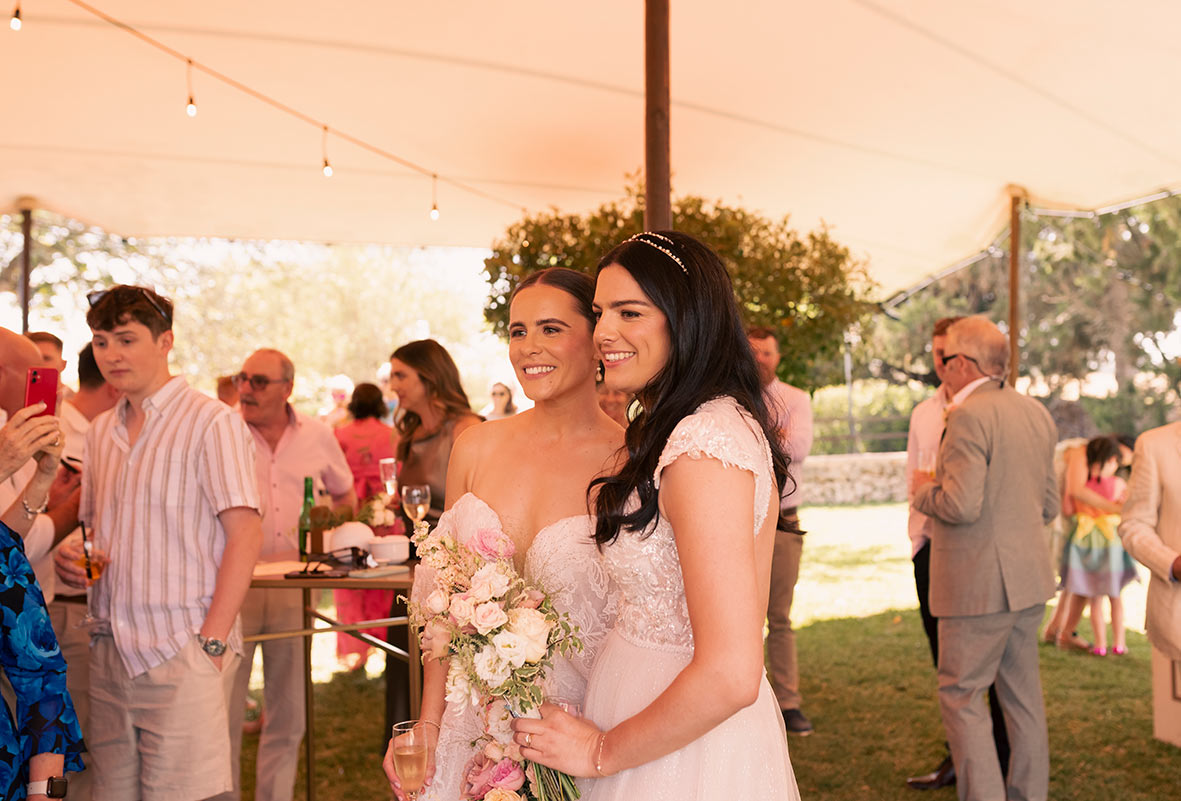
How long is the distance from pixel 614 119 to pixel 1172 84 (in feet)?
11.4

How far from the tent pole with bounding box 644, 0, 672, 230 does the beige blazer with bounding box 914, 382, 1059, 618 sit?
140 cm

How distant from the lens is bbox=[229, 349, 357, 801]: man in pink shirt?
4480mm

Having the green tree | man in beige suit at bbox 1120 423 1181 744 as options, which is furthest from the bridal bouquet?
the green tree

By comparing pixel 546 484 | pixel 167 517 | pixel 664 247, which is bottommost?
pixel 167 517

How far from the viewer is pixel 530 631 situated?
178 cm

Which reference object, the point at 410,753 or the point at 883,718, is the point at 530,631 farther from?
the point at 883,718

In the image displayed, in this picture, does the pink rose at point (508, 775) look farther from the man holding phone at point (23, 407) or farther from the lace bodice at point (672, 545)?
the man holding phone at point (23, 407)

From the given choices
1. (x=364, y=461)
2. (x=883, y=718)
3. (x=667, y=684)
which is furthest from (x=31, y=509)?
(x=883, y=718)

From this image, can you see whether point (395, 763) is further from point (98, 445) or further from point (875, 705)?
point (875, 705)

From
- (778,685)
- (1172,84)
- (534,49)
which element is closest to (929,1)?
(1172,84)

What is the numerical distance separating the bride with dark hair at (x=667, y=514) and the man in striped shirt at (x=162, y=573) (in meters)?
1.61

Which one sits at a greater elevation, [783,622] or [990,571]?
[990,571]

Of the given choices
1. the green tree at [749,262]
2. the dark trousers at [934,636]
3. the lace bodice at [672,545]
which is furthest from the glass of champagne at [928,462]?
the lace bodice at [672,545]

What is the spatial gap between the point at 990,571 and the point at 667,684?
255cm
